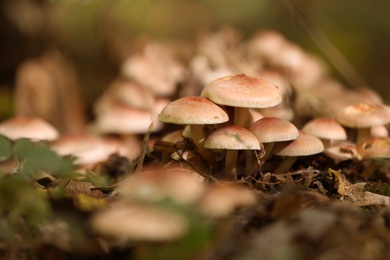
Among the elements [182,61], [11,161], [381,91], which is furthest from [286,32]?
[11,161]

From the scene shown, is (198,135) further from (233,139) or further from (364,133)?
(364,133)

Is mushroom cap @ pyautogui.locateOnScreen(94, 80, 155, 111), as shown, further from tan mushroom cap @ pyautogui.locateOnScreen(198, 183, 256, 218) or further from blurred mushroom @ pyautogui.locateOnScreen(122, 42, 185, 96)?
tan mushroom cap @ pyautogui.locateOnScreen(198, 183, 256, 218)

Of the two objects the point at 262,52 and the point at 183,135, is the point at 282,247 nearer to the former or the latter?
the point at 183,135

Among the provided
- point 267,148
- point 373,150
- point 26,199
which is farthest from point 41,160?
point 373,150

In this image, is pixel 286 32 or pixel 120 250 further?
pixel 286 32

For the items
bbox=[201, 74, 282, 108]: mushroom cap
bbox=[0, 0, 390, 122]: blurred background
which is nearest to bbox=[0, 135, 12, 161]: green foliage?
bbox=[201, 74, 282, 108]: mushroom cap

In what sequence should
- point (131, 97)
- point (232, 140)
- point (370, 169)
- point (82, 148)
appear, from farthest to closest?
point (131, 97), point (82, 148), point (370, 169), point (232, 140)
